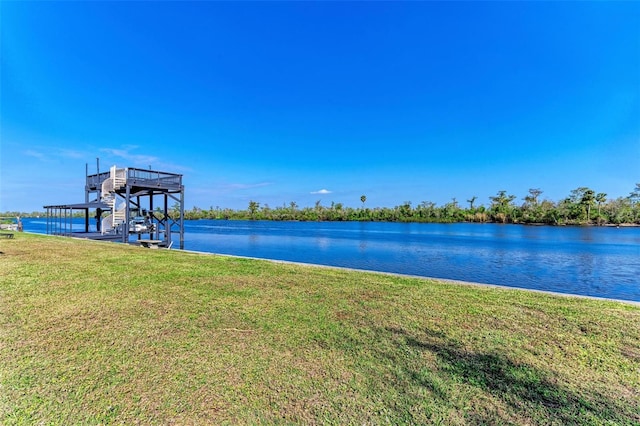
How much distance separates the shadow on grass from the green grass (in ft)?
0.04

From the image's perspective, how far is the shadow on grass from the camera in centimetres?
211

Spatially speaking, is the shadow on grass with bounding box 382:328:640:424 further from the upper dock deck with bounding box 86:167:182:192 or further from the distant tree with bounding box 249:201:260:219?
the distant tree with bounding box 249:201:260:219

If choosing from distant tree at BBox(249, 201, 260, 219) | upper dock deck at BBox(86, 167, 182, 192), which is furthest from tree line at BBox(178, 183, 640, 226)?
upper dock deck at BBox(86, 167, 182, 192)

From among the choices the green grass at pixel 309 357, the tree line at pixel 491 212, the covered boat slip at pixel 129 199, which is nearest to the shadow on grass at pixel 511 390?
the green grass at pixel 309 357

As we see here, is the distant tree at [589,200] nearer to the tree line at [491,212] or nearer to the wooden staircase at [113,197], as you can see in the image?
the tree line at [491,212]

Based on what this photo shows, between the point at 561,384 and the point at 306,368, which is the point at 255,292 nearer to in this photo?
the point at 306,368

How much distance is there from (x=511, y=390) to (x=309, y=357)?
1.68 m

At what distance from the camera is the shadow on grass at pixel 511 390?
83.2 inches

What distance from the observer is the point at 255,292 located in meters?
5.07

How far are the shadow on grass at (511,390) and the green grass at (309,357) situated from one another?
0.01 m

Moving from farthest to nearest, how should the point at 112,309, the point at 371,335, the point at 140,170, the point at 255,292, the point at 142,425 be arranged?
the point at 140,170
the point at 255,292
the point at 112,309
the point at 371,335
the point at 142,425

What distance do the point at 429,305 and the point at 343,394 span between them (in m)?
2.65

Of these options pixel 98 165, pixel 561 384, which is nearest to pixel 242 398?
pixel 561 384

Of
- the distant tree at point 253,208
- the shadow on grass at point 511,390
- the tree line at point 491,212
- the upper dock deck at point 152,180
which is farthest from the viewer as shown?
the distant tree at point 253,208
